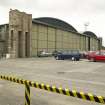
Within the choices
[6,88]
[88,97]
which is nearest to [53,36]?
[6,88]

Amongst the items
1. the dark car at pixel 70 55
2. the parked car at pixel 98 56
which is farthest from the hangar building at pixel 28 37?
the parked car at pixel 98 56

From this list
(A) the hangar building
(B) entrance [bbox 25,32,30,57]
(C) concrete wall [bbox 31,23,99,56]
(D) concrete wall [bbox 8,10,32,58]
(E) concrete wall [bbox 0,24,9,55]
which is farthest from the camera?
(C) concrete wall [bbox 31,23,99,56]

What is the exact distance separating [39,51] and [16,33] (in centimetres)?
917

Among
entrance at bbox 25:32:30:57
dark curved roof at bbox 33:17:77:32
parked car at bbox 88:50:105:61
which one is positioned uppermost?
dark curved roof at bbox 33:17:77:32

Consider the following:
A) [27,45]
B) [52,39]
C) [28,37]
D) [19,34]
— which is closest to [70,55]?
[27,45]

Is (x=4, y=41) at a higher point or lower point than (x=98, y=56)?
higher

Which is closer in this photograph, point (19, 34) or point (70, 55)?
point (70, 55)

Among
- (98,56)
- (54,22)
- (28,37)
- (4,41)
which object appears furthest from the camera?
(54,22)

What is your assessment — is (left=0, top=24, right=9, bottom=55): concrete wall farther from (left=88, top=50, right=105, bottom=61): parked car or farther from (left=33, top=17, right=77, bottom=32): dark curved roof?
(left=88, top=50, right=105, bottom=61): parked car

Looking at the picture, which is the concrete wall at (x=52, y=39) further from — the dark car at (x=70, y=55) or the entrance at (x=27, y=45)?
the dark car at (x=70, y=55)

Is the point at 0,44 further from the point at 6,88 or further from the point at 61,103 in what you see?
the point at 61,103

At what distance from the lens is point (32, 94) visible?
9.20 m

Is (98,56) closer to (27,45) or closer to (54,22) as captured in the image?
(27,45)

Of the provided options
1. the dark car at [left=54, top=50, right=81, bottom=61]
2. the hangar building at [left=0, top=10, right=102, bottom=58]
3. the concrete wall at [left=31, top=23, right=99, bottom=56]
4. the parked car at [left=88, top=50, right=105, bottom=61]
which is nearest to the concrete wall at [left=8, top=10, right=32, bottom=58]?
the hangar building at [left=0, top=10, right=102, bottom=58]
